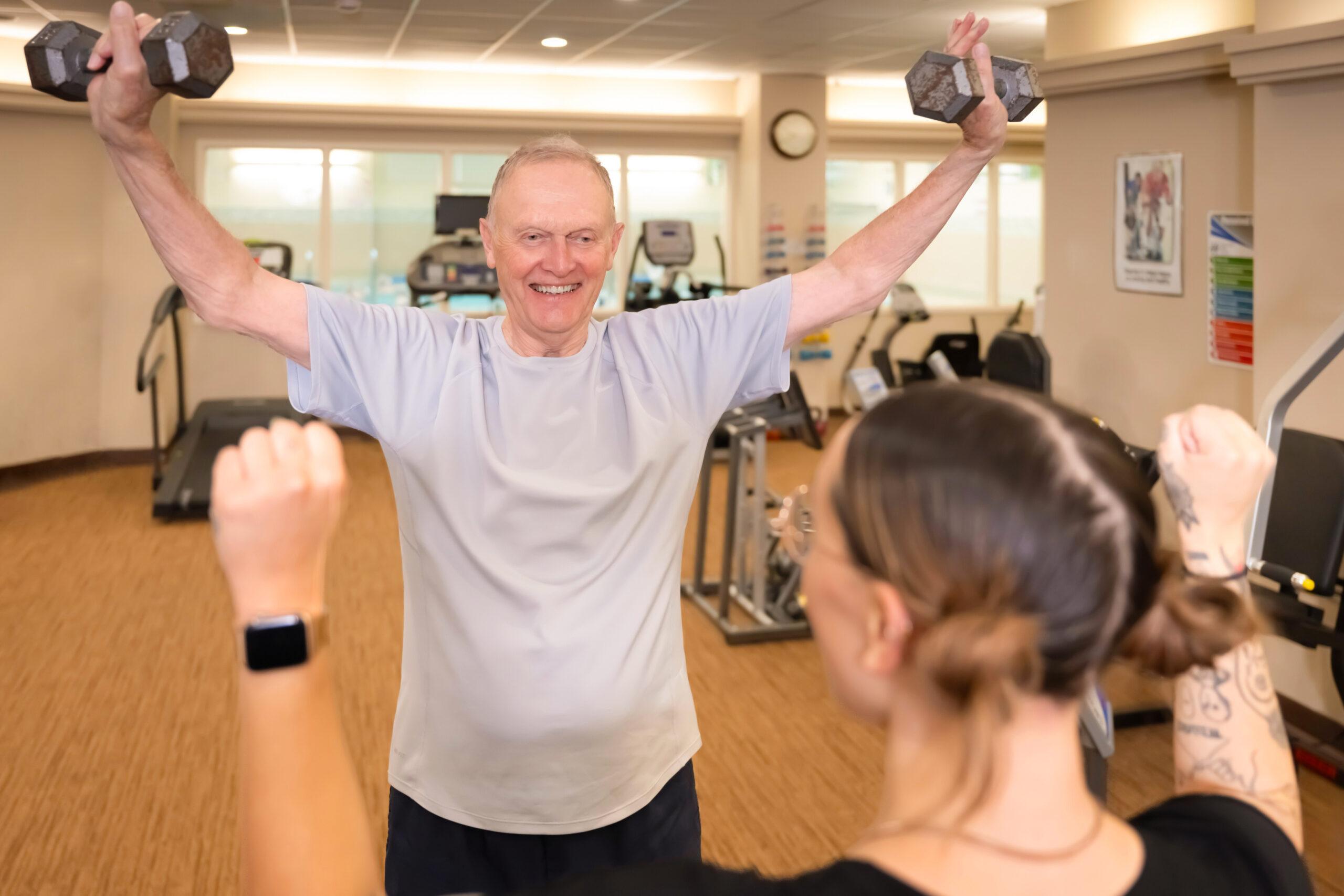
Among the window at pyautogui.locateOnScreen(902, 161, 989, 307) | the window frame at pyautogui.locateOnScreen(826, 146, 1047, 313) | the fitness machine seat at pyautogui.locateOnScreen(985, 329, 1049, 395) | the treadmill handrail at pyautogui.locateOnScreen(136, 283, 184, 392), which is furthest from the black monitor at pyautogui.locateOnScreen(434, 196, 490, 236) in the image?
the window at pyautogui.locateOnScreen(902, 161, 989, 307)

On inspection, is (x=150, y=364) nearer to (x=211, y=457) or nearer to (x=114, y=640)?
(x=211, y=457)

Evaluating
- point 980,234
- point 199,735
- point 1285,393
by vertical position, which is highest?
point 980,234

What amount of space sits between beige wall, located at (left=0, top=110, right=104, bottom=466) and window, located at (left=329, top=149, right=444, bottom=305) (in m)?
1.86

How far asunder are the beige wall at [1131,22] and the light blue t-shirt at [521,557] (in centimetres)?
382

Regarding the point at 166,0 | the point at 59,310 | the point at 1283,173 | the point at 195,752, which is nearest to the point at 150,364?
the point at 59,310

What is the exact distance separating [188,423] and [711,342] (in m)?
7.42

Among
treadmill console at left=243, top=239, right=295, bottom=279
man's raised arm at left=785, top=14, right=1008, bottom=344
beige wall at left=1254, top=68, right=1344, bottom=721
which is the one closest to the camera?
man's raised arm at left=785, top=14, right=1008, bottom=344

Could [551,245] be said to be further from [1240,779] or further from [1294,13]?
[1294,13]

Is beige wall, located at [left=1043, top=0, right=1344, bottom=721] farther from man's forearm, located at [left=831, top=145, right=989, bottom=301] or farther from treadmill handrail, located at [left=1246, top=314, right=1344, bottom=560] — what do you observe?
man's forearm, located at [left=831, top=145, right=989, bottom=301]

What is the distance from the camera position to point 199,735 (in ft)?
11.8

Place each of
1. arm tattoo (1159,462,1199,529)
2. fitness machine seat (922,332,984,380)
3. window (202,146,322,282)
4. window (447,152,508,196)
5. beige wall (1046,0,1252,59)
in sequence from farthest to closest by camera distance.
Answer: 1. fitness machine seat (922,332,984,380)
2. window (447,152,508,196)
3. window (202,146,322,282)
4. beige wall (1046,0,1252,59)
5. arm tattoo (1159,462,1199,529)

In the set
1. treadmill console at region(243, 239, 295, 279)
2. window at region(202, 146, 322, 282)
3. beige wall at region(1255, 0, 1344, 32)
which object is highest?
window at region(202, 146, 322, 282)

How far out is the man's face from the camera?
61.7 inches

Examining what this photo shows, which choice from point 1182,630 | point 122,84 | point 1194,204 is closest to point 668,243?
point 1194,204
